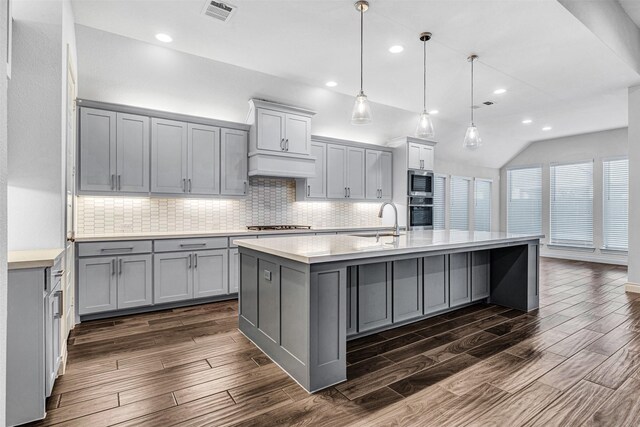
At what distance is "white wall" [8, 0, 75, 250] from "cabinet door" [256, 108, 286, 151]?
2535mm

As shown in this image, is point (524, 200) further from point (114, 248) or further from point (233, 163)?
point (114, 248)

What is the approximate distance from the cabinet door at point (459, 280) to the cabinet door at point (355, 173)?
258 cm

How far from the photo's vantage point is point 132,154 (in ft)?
13.3

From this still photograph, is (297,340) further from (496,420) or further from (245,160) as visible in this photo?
(245,160)

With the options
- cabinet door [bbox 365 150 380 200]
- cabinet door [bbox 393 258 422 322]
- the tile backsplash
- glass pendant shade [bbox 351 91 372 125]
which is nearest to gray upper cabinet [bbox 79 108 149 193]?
the tile backsplash

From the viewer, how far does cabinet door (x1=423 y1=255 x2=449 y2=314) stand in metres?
3.52

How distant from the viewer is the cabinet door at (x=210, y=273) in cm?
418

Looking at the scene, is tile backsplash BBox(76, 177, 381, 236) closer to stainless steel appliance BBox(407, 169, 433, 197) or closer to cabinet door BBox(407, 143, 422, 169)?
stainless steel appliance BBox(407, 169, 433, 197)

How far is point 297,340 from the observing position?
2.37 m

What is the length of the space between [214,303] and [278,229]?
1.32 m

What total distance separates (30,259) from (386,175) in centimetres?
556

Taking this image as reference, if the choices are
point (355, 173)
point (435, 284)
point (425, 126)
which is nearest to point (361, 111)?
point (425, 126)

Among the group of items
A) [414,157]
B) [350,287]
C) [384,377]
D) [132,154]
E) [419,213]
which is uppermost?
[414,157]

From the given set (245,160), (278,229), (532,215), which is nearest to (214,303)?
(278,229)
